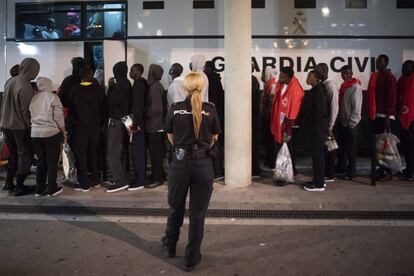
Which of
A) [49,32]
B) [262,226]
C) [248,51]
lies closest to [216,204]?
[262,226]

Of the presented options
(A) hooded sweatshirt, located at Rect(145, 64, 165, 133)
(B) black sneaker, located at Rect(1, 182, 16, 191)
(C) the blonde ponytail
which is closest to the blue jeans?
(A) hooded sweatshirt, located at Rect(145, 64, 165, 133)

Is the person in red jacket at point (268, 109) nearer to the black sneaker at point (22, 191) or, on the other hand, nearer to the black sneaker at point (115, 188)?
the black sneaker at point (115, 188)

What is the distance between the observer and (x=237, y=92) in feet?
24.6

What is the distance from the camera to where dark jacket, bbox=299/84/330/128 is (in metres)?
7.25

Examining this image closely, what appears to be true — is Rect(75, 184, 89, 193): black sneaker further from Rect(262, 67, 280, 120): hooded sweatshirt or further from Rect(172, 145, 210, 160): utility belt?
Rect(172, 145, 210, 160): utility belt

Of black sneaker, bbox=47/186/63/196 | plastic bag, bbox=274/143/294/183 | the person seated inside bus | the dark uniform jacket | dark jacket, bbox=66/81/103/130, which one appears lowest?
black sneaker, bbox=47/186/63/196

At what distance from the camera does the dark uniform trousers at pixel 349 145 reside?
26.2 ft

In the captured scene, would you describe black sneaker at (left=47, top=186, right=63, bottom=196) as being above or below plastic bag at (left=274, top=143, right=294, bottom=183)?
below

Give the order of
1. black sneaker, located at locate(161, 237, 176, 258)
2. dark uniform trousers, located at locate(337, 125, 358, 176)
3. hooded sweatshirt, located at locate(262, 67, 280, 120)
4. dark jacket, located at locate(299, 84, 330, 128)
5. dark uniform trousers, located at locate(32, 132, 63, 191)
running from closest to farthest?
black sneaker, located at locate(161, 237, 176, 258), dark uniform trousers, located at locate(32, 132, 63, 191), dark jacket, located at locate(299, 84, 330, 128), dark uniform trousers, located at locate(337, 125, 358, 176), hooded sweatshirt, located at locate(262, 67, 280, 120)

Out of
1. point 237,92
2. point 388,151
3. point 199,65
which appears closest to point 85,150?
point 199,65

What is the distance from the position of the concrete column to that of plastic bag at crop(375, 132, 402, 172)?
6.44ft

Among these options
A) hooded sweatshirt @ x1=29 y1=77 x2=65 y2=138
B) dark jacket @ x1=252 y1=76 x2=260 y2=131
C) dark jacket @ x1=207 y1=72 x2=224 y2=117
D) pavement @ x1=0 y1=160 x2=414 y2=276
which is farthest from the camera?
dark jacket @ x1=252 y1=76 x2=260 y2=131

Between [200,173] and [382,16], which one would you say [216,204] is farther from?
[382,16]

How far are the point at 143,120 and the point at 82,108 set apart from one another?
0.86m
